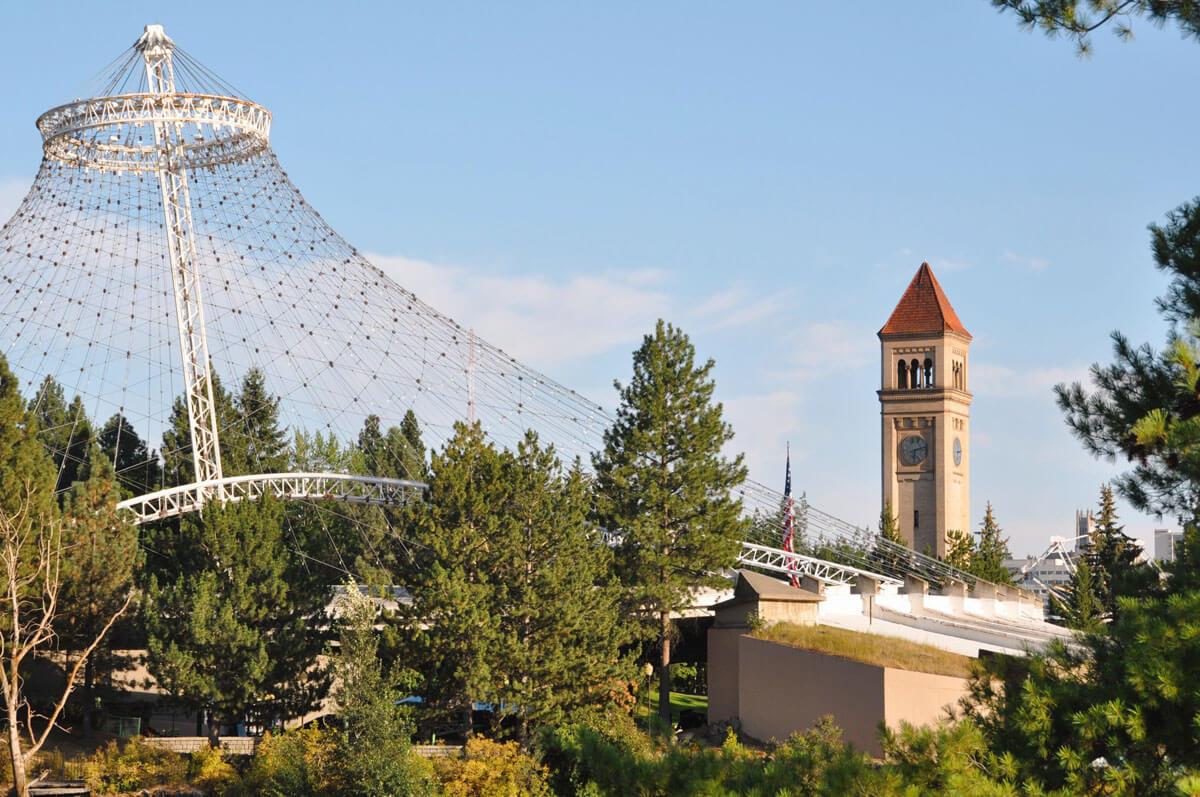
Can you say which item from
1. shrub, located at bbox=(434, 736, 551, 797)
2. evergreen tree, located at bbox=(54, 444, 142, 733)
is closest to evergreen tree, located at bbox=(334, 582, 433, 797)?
shrub, located at bbox=(434, 736, 551, 797)

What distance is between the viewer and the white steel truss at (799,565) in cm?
6344

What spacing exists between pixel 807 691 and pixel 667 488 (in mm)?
13056

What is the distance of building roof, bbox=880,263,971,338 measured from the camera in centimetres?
9938

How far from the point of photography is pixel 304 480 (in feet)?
186

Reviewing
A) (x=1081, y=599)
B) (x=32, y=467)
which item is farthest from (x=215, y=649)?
(x=1081, y=599)

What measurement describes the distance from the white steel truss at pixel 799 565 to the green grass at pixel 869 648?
18.2m

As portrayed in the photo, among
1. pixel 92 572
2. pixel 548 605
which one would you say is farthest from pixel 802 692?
pixel 92 572

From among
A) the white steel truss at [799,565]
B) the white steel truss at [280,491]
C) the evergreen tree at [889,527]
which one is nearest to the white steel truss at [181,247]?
the white steel truss at [280,491]

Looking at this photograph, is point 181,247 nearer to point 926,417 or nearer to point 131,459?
point 131,459

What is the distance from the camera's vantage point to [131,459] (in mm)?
69688

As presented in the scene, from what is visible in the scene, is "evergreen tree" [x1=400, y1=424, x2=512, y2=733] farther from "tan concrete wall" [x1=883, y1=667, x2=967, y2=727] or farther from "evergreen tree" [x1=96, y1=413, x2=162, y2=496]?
"evergreen tree" [x1=96, y1=413, x2=162, y2=496]

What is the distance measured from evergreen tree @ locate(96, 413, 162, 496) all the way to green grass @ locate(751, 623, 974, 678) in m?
34.3

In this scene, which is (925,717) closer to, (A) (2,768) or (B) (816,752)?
(B) (816,752)

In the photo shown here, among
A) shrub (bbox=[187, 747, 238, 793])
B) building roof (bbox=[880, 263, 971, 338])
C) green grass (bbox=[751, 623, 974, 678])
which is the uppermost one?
building roof (bbox=[880, 263, 971, 338])
